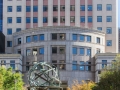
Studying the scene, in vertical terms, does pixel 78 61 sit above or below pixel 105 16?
below

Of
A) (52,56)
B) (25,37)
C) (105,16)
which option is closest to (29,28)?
(25,37)

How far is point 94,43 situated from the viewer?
100562 mm

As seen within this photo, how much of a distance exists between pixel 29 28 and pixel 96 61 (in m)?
18.5

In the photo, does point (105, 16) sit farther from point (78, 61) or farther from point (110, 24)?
point (78, 61)

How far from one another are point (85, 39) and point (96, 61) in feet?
18.7

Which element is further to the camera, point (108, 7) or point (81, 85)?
point (108, 7)

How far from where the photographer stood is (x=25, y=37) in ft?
332

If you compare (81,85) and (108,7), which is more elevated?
(108,7)

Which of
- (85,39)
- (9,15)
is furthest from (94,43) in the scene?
(9,15)

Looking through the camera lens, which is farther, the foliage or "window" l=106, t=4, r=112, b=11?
"window" l=106, t=4, r=112, b=11

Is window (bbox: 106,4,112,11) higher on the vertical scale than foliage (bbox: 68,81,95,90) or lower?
higher

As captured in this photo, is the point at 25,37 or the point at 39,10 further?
the point at 39,10

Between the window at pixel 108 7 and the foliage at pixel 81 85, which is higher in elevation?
the window at pixel 108 7

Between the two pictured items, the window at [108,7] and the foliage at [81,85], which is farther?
the window at [108,7]
